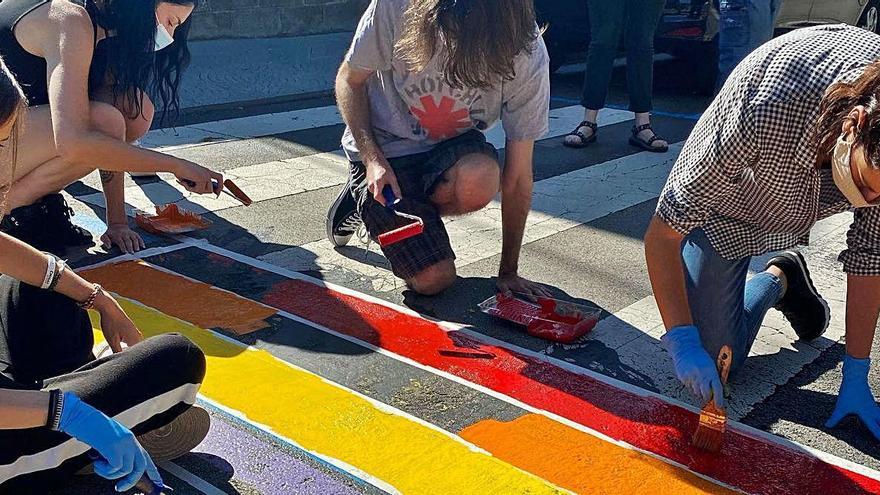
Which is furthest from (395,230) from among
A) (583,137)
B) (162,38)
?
(583,137)

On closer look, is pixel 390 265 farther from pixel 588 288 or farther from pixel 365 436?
pixel 365 436

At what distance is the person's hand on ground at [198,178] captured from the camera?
10.5ft

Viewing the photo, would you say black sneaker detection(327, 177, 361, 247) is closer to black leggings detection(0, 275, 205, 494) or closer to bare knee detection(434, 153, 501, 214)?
bare knee detection(434, 153, 501, 214)

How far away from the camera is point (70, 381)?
6.87 feet

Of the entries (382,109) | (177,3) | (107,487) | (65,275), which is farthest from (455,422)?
(177,3)

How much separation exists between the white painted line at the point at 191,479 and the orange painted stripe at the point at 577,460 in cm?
67

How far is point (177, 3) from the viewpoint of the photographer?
11.0 feet

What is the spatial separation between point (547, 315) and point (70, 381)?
5.45 ft

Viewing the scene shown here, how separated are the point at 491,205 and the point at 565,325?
1551mm

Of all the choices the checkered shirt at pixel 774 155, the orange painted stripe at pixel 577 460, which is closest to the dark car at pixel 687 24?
the checkered shirt at pixel 774 155

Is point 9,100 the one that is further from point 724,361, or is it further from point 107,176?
point 107,176

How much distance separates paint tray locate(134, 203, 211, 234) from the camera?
4.04 meters

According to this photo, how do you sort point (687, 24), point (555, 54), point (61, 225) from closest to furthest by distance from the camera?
point (61, 225)
point (687, 24)
point (555, 54)

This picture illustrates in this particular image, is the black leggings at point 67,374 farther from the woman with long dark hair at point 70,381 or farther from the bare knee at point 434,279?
the bare knee at point 434,279
